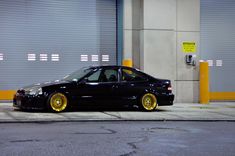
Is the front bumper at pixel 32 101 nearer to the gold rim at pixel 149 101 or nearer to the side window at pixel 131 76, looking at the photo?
the side window at pixel 131 76

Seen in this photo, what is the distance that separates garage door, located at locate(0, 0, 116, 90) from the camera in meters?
18.7

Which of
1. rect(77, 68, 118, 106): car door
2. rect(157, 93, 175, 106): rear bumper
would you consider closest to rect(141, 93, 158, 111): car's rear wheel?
rect(157, 93, 175, 106): rear bumper

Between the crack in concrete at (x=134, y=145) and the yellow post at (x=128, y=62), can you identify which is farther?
the yellow post at (x=128, y=62)

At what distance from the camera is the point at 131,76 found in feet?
50.0

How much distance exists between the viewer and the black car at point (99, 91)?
14.2 metres

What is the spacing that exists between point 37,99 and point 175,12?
797 centimetres

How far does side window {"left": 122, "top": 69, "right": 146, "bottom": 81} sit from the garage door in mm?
4591

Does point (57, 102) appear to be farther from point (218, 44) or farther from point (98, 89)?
point (218, 44)

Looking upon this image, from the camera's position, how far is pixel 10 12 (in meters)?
18.7

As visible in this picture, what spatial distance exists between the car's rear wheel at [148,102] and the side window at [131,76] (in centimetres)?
54

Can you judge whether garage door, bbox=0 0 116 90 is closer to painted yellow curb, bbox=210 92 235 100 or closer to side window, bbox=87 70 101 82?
painted yellow curb, bbox=210 92 235 100

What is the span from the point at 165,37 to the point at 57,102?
6.72 metres

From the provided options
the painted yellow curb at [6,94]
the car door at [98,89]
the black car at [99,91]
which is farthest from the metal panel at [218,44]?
the painted yellow curb at [6,94]

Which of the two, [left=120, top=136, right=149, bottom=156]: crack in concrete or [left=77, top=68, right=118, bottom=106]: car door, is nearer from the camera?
[left=120, top=136, right=149, bottom=156]: crack in concrete
